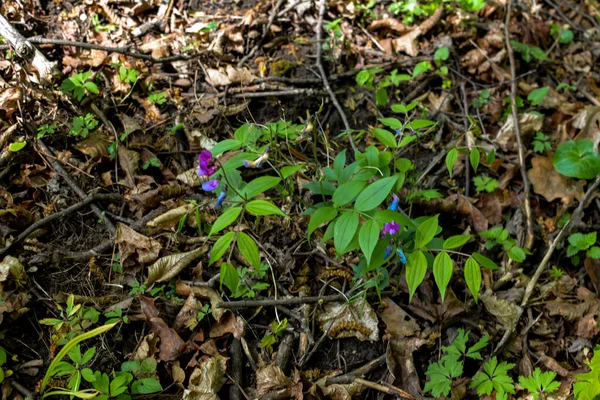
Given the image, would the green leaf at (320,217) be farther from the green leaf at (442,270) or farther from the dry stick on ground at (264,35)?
the dry stick on ground at (264,35)

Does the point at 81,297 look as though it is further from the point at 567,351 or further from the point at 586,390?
the point at 567,351

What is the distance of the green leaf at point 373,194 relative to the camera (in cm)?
179

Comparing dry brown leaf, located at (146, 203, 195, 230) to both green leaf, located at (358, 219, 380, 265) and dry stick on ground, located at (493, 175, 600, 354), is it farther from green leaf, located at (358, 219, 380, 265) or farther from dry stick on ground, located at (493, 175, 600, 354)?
dry stick on ground, located at (493, 175, 600, 354)

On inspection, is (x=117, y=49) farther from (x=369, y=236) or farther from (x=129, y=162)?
(x=369, y=236)

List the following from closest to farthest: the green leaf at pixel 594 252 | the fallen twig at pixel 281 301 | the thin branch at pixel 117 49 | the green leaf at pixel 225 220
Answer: the green leaf at pixel 225 220 < the fallen twig at pixel 281 301 < the green leaf at pixel 594 252 < the thin branch at pixel 117 49

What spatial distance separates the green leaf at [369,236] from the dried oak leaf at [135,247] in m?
1.23

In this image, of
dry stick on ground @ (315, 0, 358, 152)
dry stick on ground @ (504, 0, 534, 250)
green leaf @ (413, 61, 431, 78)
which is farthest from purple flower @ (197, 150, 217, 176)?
green leaf @ (413, 61, 431, 78)

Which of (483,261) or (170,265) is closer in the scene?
(483,261)

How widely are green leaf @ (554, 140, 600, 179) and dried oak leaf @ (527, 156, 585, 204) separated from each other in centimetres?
13

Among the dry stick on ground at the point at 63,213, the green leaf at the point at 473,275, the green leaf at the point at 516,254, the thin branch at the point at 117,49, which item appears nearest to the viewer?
the green leaf at the point at 473,275

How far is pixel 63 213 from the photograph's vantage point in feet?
8.50

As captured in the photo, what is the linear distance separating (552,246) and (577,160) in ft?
2.01

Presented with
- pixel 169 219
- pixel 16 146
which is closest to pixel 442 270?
pixel 169 219

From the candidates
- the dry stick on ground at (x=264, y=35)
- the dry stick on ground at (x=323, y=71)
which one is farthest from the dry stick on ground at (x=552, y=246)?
the dry stick on ground at (x=264, y=35)
